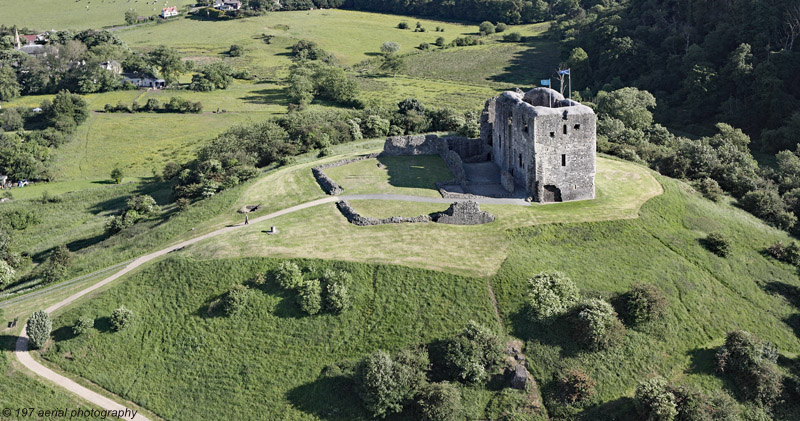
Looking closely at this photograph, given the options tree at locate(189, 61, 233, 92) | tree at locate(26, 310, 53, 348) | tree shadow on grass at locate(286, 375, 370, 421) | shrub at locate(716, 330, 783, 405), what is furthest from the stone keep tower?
tree at locate(189, 61, 233, 92)

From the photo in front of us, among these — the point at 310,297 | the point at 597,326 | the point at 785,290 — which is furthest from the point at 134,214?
the point at 785,290

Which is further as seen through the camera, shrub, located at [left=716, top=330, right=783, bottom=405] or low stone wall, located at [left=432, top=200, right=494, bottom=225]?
low stone wall, located at [left=432, top=200, right=494, bottom=225]

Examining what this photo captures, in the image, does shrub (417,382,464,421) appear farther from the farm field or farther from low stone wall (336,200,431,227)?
low stone wall (336,200,431,227)

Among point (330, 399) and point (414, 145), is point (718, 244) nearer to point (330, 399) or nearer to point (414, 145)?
point (330, 399)

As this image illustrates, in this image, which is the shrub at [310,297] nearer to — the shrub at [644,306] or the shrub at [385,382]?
the shrub at [385,382]

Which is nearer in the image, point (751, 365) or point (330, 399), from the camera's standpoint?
point (751, 365)
